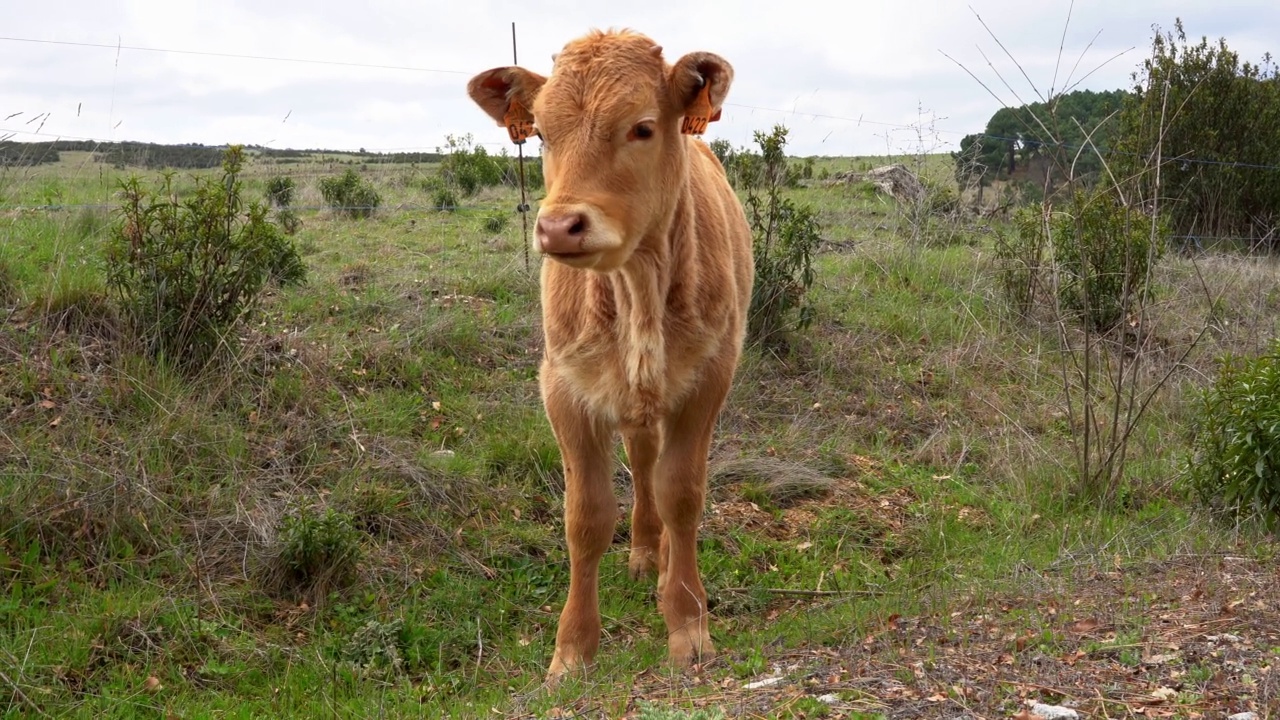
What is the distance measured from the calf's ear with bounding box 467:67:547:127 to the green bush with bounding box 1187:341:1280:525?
398 centimetres

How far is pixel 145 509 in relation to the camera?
5.49 metres

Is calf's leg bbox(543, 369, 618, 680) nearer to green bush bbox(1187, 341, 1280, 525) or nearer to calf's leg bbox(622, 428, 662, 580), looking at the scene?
calf's leg bbox(622, 428, 662, 580)

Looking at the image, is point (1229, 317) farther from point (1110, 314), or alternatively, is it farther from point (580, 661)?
point (580, 661)

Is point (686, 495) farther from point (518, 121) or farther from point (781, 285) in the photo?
point (781, 285)

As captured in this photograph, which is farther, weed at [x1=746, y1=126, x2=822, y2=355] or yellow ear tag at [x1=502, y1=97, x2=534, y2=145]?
weed at [x1=746, y1=126, x2=822, y2=355]

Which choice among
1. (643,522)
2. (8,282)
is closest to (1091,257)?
(643,522)

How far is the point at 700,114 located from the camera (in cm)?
441

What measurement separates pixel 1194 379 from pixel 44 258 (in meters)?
8.67

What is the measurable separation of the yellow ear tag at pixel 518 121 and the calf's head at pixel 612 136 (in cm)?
16

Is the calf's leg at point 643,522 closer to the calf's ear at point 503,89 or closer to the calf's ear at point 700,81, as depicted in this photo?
the calf's ear at point 503,89

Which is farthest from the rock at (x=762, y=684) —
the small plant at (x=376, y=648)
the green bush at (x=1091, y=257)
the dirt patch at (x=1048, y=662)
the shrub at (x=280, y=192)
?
the shrub at (x=280, y=192)

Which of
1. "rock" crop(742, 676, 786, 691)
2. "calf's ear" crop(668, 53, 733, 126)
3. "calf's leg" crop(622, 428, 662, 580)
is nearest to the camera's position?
"rock" crop(742, 676, 786, 691)

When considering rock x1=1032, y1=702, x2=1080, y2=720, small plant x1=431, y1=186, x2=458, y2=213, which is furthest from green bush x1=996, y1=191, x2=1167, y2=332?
small plant x1=431, y1=186, x2=458, y2=213

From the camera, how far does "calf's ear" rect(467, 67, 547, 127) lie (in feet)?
15.4
